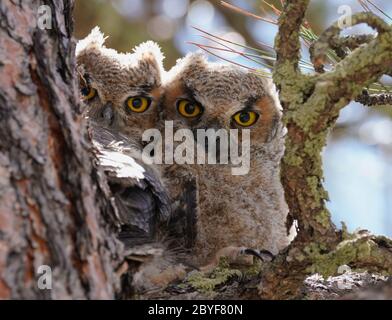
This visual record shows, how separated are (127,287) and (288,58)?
70cm

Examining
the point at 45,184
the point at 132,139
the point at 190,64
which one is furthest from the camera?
the point at 190,64

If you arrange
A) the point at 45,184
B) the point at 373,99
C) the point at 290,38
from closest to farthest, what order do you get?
1. the point at 45,184
2. the point at 290,38
3. the point at 373,99

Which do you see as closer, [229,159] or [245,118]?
[229,159]

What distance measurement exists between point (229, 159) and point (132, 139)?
449 millimetres

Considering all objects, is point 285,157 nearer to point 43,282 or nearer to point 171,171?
point 43,282

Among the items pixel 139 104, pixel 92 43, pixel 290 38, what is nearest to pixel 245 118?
pixel 139 104

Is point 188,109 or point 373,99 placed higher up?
point 188,109

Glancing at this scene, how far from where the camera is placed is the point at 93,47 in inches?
135

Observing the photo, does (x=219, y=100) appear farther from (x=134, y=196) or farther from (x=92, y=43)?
(x=134, y=196)

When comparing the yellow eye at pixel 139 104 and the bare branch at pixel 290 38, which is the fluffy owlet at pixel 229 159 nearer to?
the yellow eye at pixel 139 104

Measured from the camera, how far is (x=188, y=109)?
126 inches

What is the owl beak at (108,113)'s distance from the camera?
3268 millimetres
